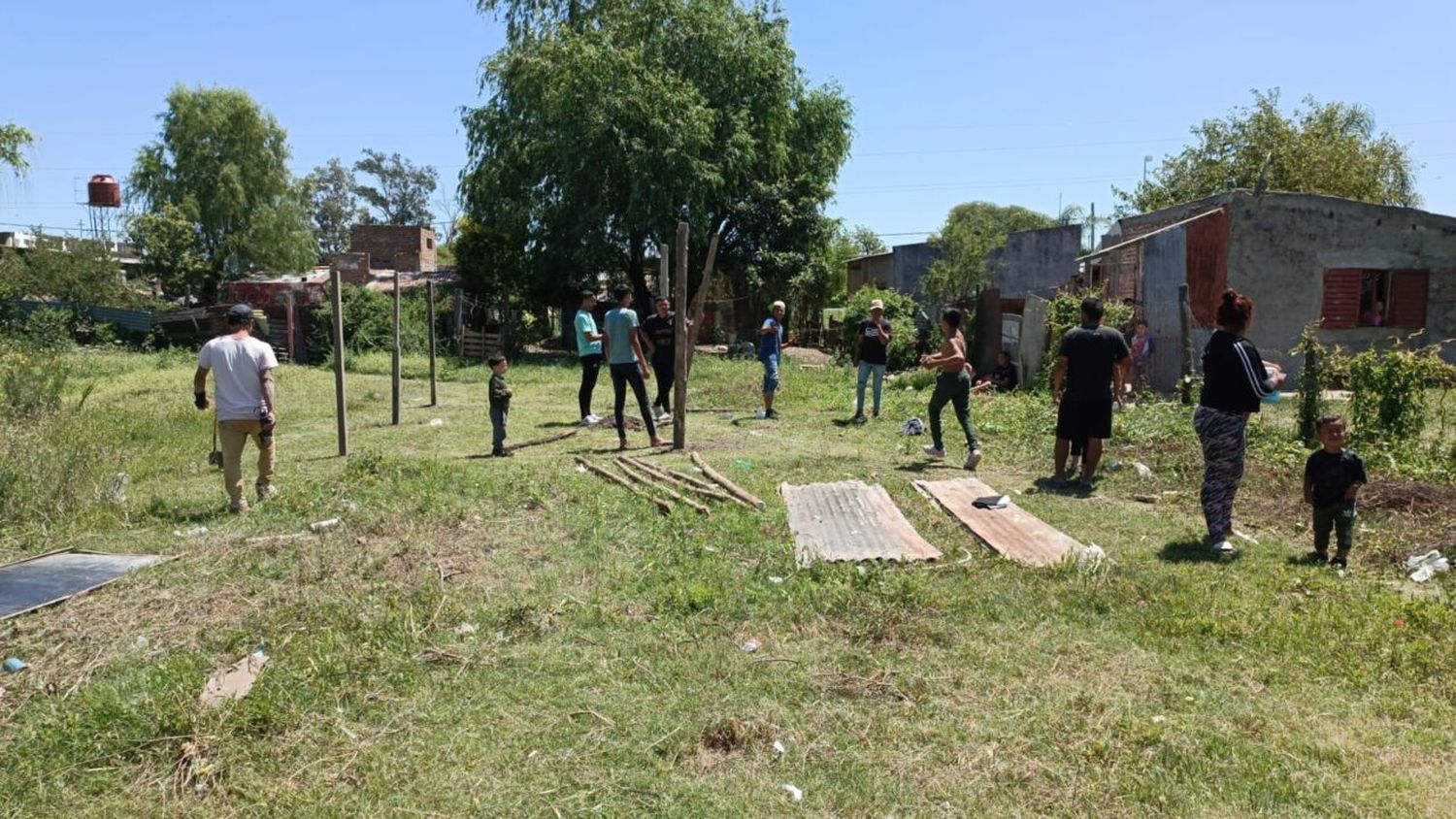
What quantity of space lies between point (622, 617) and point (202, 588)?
240 cm

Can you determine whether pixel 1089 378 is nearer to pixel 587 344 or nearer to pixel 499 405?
pixel 587 344

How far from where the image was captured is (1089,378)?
8156 mm

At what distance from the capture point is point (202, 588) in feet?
17.3

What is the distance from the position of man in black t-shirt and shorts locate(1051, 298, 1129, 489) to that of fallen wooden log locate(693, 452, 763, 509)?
2.91 meters

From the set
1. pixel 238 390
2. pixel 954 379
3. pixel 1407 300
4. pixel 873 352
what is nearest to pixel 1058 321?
pixel 873 352

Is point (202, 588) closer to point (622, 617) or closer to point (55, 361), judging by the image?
point (622, 617)

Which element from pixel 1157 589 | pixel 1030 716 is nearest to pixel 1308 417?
pixel 1157 589

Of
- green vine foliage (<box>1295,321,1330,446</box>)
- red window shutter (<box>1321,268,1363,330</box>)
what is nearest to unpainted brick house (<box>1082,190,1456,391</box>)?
red window shutter (<box>1321,268,1363,330</box>)

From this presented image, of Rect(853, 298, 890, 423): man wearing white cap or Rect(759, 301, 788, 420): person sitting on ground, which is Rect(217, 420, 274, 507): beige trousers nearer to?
Rect(759, 301, 788, 420): person sitting on ground

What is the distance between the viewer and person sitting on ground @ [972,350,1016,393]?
53.8ft

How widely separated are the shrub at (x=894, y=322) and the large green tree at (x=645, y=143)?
140 inches

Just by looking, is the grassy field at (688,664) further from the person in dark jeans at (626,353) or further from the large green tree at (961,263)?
the large green tree at (961,263)

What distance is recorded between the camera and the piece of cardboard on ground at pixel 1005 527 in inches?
241

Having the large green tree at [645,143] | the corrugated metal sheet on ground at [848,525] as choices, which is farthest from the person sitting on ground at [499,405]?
the large green tree at [645,143]
